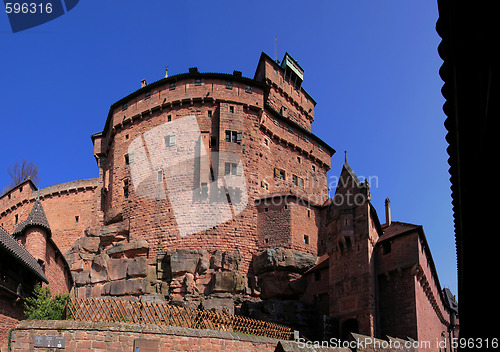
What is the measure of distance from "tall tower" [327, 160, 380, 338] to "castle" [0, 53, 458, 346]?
0.26 feet

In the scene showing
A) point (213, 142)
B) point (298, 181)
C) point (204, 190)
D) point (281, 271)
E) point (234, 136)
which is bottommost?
point (281, 271)

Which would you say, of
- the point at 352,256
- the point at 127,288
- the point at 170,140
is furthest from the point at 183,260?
the point at 352,256

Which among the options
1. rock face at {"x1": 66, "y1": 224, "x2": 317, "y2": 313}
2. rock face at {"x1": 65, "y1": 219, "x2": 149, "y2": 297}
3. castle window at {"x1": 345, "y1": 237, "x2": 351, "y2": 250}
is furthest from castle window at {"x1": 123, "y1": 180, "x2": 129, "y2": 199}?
castle window at {"x1": 345, "y1": 237, "x2": 351, "y2": 250}

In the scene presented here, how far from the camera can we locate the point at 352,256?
3123 cm

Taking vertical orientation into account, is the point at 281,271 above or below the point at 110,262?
below

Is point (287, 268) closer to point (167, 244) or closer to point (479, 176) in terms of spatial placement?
point (167, 244)

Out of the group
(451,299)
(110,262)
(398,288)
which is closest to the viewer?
(398,288)

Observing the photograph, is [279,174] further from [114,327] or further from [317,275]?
[114,327]

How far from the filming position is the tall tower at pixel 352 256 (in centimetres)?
2962

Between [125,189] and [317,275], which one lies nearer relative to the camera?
[317,275]

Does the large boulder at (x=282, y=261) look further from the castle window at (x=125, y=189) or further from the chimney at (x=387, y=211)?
the castle window at (x=125, y=189)

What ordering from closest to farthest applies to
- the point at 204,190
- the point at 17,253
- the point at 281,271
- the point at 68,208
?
the point at 17,253 < the point at 281,271 < the point at 204,190 < the point at 68,208

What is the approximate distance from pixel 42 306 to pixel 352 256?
17.7 m

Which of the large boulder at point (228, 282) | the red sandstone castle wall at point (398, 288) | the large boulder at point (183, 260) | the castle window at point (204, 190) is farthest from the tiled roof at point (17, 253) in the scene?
the red sandstone castle wall at point (398, 288)
